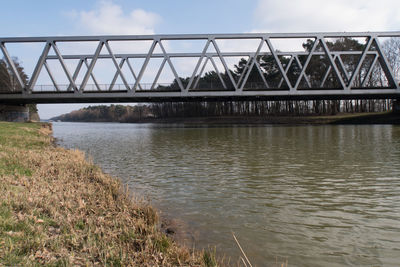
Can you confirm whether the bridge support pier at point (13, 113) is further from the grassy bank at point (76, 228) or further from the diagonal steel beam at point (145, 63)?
the grassy bank at point (76, 228)

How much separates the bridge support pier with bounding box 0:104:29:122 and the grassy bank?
47.9 m

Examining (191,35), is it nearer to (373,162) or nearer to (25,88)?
(25,88)

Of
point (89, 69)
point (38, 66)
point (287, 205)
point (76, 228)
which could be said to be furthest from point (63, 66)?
point (287, 205)

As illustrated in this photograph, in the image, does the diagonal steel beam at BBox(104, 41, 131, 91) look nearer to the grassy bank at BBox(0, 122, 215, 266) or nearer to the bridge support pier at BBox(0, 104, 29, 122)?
the bridge support pier at BBox(0, 104, 29, 122)

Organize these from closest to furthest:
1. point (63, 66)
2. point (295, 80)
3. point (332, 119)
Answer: point (63, 66)
point (332, 119)
point (295, 80)

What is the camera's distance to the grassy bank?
362cm

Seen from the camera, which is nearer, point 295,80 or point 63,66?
point 63,66

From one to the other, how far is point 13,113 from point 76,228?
178 feet

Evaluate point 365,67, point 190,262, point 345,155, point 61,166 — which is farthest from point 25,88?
point 365,67

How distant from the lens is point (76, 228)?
454cm

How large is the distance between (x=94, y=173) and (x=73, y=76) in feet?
124

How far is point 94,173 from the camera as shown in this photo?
29.5ft

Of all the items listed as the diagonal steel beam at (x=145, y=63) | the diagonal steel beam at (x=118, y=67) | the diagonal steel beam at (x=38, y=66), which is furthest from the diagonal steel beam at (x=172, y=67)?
the diagonal steel beam at (x=38, y=66)

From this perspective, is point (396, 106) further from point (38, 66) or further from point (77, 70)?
point (38, 66)
